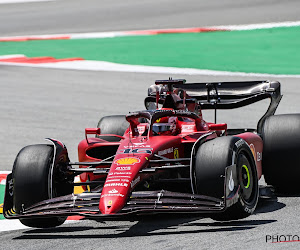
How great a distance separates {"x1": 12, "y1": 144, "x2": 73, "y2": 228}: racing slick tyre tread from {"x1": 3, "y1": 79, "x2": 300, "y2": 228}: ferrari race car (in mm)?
10

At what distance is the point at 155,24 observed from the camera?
96.3 ft

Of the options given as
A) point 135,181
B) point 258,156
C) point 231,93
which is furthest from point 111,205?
point 231,93

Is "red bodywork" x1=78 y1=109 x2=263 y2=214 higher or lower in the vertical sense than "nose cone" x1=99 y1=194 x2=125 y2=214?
higher

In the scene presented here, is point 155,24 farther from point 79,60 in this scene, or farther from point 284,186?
point 284,186

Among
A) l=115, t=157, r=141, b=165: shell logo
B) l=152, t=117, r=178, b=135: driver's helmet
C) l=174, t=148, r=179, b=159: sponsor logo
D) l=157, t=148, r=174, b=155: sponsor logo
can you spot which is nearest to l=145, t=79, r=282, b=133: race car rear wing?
l=152, t=117, r=178, b=135: driver's helmet

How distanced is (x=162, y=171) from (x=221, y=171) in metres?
0.91

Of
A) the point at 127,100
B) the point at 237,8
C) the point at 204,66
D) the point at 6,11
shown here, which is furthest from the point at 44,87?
the point at 6,11

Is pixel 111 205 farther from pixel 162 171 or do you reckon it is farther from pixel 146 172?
pixel 162 171

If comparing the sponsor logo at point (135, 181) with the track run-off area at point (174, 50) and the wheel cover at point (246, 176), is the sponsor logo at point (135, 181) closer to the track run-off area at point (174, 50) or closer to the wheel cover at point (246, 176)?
the wheel cover at point (246, 176)

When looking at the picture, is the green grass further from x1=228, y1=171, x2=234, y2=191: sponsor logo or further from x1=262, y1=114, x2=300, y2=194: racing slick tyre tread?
x1=228, y1=171, x2=234, y2=191: sponsor logo

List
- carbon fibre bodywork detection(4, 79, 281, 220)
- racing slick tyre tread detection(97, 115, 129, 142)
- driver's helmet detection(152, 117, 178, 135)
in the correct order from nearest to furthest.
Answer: carbon fibre bodywork detection(4, 79, 281, 220)
driver's helmet detection(152, 117, 178, 135)
racing slick tyre tread detection(97, 115, 129, 142)

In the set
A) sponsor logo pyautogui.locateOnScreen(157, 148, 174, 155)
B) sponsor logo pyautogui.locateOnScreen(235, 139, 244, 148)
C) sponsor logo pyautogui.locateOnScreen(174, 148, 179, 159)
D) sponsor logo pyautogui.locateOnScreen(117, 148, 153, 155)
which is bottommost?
A: sponsor logo pyautogui.locateOnScreen(174, 148, 179, 159)

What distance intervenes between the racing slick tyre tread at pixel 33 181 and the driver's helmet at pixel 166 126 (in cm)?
131

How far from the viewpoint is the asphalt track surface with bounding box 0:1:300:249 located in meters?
7.18
